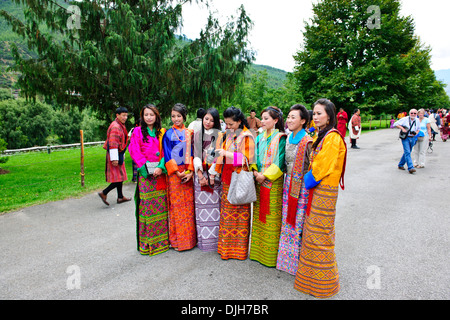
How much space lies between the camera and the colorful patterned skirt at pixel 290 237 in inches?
113

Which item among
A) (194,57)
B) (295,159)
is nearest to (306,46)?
(194,57)

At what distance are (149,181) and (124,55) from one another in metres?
6.01

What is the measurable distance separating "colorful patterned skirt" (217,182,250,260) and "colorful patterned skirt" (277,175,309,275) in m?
0.45

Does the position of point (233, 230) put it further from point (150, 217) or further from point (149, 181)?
point (149, 181)

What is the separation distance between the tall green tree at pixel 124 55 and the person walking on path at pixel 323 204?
694cm

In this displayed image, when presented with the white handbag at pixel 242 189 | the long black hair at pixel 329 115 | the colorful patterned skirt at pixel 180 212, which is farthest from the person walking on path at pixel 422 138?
the colorful patterned skirt at pixel 180 212

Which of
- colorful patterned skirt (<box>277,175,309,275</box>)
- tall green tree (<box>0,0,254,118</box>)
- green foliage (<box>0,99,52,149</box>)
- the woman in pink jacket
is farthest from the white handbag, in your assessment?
green foliage (<box>0,99,52,149</box>)

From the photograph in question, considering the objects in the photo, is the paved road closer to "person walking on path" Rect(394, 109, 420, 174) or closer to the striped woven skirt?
the striped woven skirt

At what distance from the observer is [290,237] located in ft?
9.79

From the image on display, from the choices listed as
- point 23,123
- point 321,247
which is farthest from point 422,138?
point 23,123

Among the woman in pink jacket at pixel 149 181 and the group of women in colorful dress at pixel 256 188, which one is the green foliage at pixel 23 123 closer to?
the woman in pink jacket at pixel 149 181
